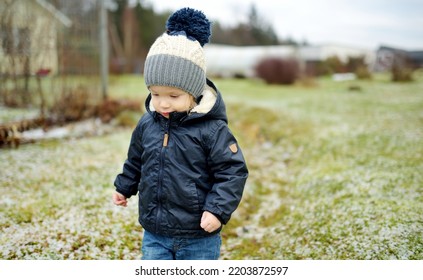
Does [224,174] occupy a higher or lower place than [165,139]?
lower

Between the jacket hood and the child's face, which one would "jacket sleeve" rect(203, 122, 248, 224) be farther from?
the child's face

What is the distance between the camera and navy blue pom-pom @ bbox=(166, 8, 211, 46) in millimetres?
2910

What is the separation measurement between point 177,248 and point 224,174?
0.65 meters

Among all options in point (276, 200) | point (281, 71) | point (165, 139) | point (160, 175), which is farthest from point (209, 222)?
point (281, 71)

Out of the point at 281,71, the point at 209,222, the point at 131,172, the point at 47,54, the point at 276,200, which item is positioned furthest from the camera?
the point at 281,71

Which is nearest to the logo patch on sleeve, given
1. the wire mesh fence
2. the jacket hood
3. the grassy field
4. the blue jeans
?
the jacket hood

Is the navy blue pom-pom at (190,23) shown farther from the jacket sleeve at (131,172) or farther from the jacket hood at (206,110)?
the jacket sleeve at (131,172)

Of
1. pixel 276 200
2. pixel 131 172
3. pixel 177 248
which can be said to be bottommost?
pixel 276 200

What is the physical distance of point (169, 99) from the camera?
2.86 meters

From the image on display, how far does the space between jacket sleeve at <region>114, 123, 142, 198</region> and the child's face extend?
1.31ft

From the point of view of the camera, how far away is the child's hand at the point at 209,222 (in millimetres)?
2773

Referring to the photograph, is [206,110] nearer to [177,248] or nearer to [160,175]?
[160,175]

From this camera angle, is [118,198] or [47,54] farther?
[47,54]

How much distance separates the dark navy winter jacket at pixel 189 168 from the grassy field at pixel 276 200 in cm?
137
